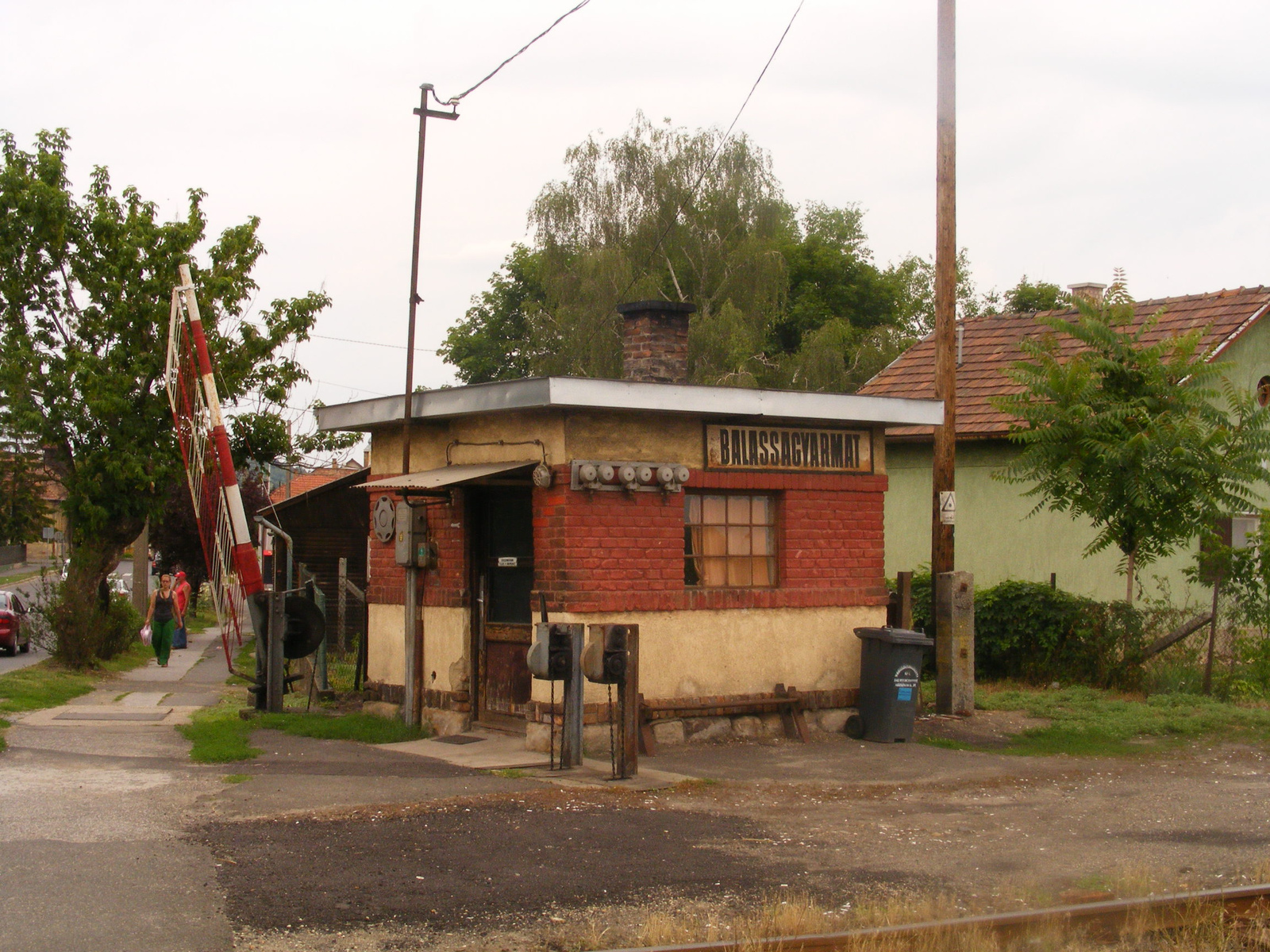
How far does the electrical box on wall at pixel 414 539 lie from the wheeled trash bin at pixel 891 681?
14.0ft

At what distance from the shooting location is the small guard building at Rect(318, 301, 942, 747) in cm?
1153

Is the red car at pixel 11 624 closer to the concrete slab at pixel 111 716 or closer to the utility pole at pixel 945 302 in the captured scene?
the concrete slab at pixel 111 716

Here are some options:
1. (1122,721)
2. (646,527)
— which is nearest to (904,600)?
(1122,721)

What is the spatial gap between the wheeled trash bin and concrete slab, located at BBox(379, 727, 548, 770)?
338 centimetres

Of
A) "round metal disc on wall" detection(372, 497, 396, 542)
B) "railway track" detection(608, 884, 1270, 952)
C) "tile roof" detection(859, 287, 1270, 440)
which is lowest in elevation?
"railway track" detection(608, 884, 1270, 952)

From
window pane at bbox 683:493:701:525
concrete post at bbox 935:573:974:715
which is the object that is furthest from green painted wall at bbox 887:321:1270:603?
window pane at bbox 683:493:701:525

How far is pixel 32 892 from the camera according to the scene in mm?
6520

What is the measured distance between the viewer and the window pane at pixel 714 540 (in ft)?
40.8

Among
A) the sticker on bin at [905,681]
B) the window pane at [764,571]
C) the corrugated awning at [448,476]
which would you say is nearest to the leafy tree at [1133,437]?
the sticker on bin at [905,681]

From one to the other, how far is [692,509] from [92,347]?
1112 cm

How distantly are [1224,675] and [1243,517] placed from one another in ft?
16.8

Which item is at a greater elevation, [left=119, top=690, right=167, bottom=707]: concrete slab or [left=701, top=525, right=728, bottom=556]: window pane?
[left=701, top=525, right=728, bottom=556]: window pane

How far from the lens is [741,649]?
12422mm

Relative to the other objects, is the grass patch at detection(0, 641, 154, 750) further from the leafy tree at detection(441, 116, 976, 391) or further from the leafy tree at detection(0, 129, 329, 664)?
the leafy tree at detection(441, 116, 976, 391)
